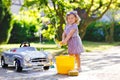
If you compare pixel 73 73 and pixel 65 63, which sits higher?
pixel 65 63

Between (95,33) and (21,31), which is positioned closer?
(21,31)

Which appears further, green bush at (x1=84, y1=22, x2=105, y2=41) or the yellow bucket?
green bush at (x1=84, y1=22, x2=105, y2=41)

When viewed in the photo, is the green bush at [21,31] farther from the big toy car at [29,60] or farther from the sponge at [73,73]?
the sponge at [73,73]

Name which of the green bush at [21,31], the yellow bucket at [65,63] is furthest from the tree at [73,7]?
the yellow bucket at [65,63]

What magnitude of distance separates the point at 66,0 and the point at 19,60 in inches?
500

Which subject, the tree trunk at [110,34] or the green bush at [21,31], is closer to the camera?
the green bush at [21,31]

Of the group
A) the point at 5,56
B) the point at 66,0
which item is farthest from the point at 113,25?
the point at 5,56

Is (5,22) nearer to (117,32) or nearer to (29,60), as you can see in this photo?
(117,32)

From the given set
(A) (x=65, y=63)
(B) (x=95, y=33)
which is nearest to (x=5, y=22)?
(B) (x=95, y=33)

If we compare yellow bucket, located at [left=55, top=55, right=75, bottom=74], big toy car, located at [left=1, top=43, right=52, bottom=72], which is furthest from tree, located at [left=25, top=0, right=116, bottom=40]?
yellow bucket, located at [left=55, top=55, right=75, bottom=74]

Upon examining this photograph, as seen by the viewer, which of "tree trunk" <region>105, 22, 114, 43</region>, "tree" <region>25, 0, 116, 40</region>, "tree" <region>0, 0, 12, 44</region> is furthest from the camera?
"tree trunk" <region>105, 22, 114, 43</region>

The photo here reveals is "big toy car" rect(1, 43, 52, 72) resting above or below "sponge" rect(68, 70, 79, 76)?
above

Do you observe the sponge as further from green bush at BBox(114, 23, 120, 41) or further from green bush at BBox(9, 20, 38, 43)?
green bush at BBox(114, 23, 120, 41)

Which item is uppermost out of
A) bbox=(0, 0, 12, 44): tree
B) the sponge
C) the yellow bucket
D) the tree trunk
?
bbox=(0, 0, 12, 44): tree
